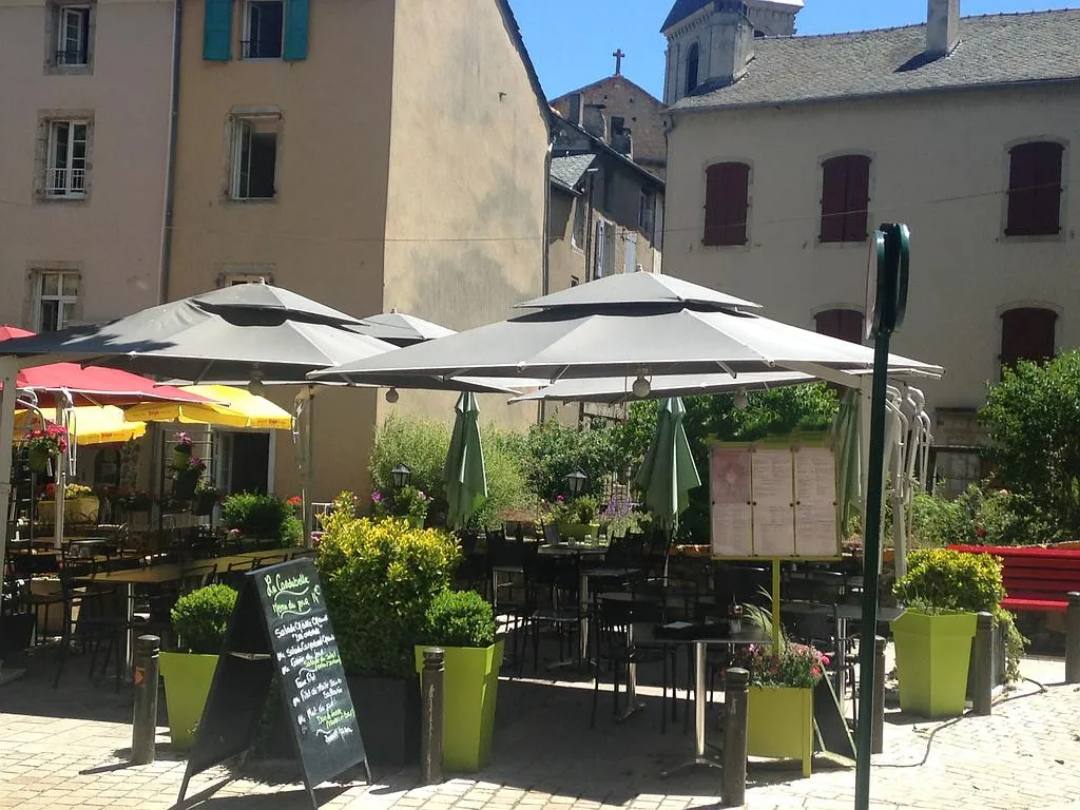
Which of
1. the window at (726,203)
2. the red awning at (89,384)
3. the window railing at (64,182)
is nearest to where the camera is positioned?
the red awning at (89,384)

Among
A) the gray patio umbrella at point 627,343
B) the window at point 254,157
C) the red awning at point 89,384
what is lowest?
the red awning at point 89,384

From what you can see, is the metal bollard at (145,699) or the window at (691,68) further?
the window at (691,68)

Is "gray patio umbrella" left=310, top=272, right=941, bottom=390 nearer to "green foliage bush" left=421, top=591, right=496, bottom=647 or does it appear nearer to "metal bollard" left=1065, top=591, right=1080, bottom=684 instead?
"green foliage bush" left=421, top=591, right=496, bottom=647

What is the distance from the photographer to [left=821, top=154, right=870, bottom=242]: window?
26125mm

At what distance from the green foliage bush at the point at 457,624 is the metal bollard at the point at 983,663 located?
3550 mm

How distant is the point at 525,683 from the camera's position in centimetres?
912

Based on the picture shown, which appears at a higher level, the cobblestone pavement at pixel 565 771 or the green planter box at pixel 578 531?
the green planter box at pixel 578 531

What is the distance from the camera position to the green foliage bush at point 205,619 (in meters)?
7.01

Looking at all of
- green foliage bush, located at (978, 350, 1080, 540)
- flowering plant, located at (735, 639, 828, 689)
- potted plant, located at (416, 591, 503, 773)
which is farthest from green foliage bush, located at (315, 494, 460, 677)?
green foliage bush, located at (978, 350, 1080, 540)

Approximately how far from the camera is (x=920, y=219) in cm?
2580

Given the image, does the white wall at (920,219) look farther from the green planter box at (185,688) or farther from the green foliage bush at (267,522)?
the green planter box at (185,688)

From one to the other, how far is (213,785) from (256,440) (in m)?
16.8

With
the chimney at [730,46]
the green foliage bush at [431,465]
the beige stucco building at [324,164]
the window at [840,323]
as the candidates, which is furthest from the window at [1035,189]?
the green foliage bush at [431,465]

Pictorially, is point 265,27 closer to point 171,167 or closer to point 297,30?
point 297,30
